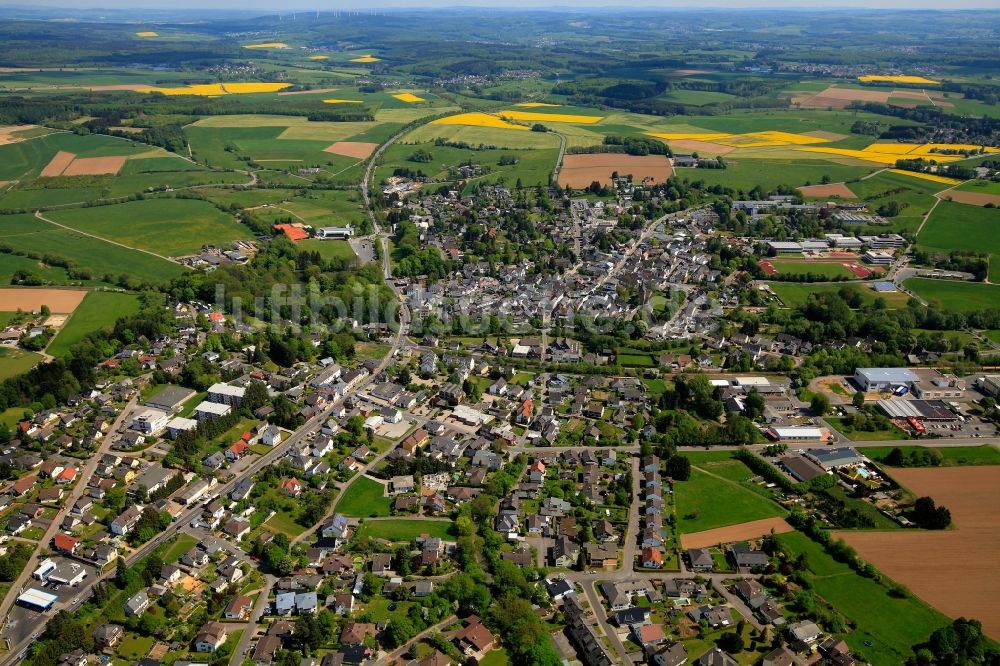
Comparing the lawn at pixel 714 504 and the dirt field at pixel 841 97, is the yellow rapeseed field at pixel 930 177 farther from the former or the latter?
the lawn at pixel 714 504

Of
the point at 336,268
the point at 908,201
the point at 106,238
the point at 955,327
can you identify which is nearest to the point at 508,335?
the point at 336,268

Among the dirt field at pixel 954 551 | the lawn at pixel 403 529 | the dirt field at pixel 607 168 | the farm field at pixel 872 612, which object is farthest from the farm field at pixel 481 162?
the farm field at pixel 872 612

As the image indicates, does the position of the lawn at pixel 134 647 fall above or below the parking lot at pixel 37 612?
below

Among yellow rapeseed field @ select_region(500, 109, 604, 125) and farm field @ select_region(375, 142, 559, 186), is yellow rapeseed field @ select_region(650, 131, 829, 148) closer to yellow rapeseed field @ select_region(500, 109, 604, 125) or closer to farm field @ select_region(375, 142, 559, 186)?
yellow rapeseed field @ select_region(500, 109, 604, 125)

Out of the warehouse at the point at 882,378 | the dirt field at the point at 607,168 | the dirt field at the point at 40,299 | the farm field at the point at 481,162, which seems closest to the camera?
the warehouse at the point at 882,378

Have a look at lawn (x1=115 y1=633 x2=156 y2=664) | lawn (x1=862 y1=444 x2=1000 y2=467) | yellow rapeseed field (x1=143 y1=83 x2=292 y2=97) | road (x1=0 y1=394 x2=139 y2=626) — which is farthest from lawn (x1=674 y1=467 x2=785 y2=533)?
yellow rapeseed field (x1=143 y1=83 x2=292 y2=97)

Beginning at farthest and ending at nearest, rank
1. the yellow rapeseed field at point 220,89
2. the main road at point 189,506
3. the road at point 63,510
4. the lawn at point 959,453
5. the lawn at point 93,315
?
the yellow rapeseed field at point 220,89 → the lawn at point 93,315 → the lawn at point 959,453 → the road at point 63,510 → the main road at point 189,506
